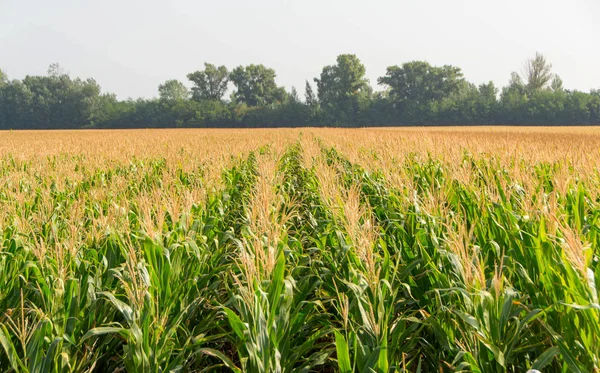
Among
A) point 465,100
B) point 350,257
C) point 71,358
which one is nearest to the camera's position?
point 71,358

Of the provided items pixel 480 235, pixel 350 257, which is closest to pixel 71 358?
pixel 350 257

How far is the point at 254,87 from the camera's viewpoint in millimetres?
82750

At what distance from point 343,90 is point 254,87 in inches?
746

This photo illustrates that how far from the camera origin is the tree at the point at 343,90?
6725cm

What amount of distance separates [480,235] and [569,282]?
1.46m

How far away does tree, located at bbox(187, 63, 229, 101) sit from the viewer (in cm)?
8441

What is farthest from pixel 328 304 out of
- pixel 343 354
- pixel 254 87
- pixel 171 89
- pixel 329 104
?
pixel 171 89

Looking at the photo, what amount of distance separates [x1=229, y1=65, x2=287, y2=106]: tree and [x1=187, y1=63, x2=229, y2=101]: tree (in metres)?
3.60

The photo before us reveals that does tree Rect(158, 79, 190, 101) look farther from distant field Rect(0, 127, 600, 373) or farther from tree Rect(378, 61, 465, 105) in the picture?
distant field Rect(0, 127, 600, 373)

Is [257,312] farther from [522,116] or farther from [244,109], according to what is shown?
[244,109]

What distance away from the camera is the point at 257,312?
7.10 feet

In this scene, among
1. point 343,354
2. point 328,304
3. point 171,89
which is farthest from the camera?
point 171,89

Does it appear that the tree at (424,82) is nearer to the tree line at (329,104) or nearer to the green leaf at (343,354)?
the tree line at (329,104)

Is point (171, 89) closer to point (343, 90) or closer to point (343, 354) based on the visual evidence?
point (343, 90)
